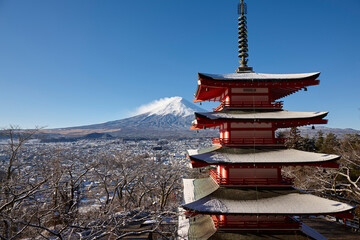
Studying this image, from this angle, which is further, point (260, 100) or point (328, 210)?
point (260, 100)

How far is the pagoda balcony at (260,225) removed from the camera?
822 cm

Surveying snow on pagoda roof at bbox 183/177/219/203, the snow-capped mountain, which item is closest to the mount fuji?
the snow-capped mountain

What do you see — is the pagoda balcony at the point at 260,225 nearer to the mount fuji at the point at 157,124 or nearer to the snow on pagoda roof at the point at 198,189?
the snow on pagoda roof at the point at 198,189

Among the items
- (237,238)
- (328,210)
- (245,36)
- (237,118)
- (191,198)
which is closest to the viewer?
(328,210)

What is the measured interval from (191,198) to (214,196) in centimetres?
157

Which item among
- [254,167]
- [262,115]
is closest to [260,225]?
[254,167]

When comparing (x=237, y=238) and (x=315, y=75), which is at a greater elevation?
(x=315, y=75)

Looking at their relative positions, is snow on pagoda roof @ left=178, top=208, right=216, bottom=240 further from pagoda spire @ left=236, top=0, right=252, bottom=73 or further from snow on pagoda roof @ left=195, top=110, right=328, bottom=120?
pagoda spire @ left=236, top=0, right=252, bottom=73

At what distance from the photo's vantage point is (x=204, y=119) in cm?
856

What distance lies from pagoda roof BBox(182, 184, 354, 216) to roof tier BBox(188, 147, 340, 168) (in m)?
1.38

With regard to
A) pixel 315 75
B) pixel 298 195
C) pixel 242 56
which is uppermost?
pixel 242 56

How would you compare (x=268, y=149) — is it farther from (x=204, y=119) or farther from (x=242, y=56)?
(x=242, y=56)

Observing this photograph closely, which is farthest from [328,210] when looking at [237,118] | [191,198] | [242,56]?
[242,56]

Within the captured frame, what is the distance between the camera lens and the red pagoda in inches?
303
